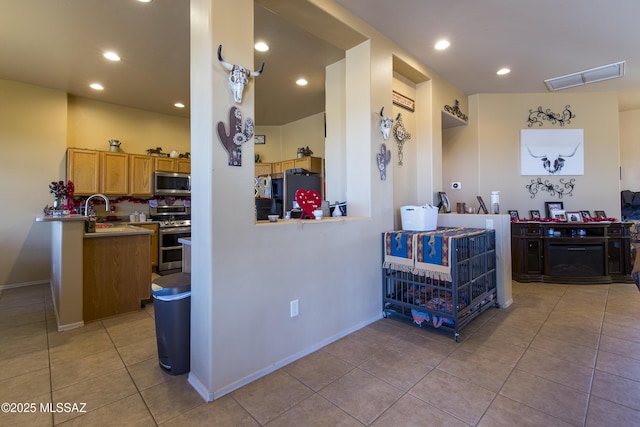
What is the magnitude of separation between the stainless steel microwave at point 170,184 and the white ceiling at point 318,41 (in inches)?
58.2

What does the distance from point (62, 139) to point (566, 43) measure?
700 cm

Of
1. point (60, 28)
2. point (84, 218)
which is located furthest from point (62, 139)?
point (84, 218)

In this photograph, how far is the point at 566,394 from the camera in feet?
5.86

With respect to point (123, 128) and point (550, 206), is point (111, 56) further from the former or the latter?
point (550, 206)

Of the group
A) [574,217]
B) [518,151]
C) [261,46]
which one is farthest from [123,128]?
[574,217]

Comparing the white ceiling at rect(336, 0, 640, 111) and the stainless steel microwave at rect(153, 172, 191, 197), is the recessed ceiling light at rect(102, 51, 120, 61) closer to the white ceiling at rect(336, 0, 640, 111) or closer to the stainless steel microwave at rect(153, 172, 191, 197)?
the stainless steel microwave at rect(153, 172, 191, 197)

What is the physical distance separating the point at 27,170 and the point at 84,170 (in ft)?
2.18

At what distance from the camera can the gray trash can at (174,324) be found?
78.5 inches

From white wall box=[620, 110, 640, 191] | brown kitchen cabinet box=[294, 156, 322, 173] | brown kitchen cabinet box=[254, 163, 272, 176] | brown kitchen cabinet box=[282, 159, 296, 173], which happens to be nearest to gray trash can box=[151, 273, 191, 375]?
brown kitchen cabinet box=[294, 156, 322, 173]

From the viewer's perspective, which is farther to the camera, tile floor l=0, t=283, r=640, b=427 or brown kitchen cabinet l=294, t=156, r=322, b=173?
brown kitchen cabinet l=294, t=156, r=322, b=173

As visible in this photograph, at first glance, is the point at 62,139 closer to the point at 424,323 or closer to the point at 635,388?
the point at 424,323

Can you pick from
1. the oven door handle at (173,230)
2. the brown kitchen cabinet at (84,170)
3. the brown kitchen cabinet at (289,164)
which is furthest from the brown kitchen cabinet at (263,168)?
the brown kitchen cabinet at (84,170)

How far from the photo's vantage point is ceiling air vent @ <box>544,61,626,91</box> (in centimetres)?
390

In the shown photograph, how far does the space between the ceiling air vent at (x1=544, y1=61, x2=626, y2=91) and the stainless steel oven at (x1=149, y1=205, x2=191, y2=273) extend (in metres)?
6.50
